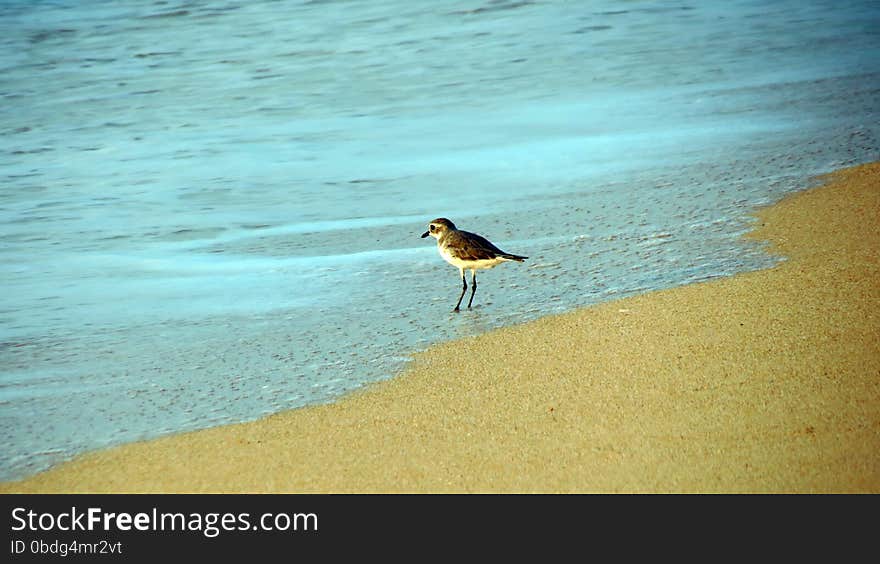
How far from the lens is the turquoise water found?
5355 mm

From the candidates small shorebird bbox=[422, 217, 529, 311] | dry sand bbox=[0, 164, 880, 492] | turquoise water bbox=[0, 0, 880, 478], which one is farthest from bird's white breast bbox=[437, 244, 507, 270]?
dry sand bbox=[0, 164, 880, 492]

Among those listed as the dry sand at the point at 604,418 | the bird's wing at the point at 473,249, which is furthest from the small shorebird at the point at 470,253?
the dry sand at the point at 604,418

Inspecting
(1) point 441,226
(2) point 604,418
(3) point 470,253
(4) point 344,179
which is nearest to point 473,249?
(3) point 470,253

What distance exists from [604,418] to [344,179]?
16.4ft

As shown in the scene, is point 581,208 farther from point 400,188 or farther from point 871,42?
point 871,42

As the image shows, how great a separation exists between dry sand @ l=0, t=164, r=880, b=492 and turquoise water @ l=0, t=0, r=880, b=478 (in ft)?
1.00

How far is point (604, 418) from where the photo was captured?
14.0ft

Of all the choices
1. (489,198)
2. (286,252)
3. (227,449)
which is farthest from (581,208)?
(227,449)

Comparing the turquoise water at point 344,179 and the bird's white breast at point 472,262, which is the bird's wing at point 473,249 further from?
the turquoise water at point 344,179

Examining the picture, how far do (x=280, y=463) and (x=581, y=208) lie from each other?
3964 millimetres

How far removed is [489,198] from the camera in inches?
315

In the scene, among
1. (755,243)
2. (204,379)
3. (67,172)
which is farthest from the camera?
(67,172)

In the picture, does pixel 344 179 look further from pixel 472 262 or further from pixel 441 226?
pixel 472 262

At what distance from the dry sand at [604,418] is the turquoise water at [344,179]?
12.0 inches
